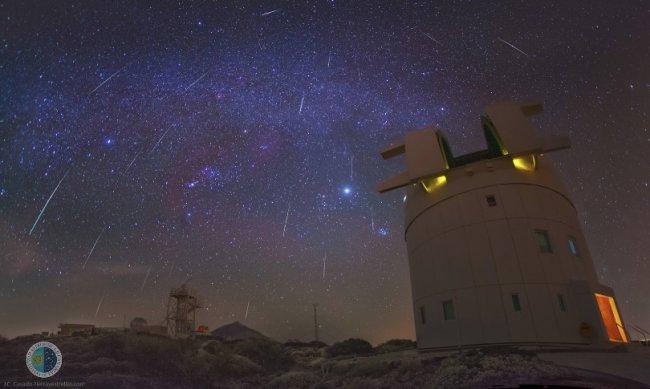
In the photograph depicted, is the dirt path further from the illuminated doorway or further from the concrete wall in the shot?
the illuminated doorway

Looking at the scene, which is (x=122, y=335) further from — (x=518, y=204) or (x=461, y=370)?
(x=518, y=204)

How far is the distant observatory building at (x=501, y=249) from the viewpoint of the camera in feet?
57.1

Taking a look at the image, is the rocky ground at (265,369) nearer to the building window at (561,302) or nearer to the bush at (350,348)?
the building window at (561,302)

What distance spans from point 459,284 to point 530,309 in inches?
128

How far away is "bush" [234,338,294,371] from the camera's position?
26.5 m

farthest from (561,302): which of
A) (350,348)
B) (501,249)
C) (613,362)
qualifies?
(350,348)

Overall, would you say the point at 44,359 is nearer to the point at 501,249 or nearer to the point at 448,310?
the point at 448,310

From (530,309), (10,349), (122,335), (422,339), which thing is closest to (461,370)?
(530,309)

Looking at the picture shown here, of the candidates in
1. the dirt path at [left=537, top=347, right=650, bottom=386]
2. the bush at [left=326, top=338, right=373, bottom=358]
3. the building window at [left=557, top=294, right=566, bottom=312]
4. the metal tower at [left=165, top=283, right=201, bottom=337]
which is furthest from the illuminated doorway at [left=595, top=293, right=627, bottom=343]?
the metal tower at [left=165, top=283, right=201, bottom=337]

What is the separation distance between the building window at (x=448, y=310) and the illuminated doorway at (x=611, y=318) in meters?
6.38

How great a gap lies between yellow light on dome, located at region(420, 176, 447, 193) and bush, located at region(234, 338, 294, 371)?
47.7 ft

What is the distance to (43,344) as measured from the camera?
22844 millimetres

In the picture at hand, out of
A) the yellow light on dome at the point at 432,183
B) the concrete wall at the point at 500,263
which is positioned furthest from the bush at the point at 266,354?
the yellow light on dome at the point at 432,183

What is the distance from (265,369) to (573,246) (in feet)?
61.4
